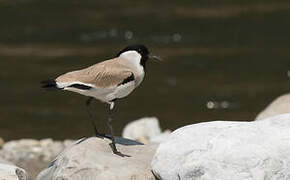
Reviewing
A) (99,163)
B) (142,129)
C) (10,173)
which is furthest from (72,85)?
(142,129)

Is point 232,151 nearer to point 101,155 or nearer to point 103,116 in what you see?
point 101,155

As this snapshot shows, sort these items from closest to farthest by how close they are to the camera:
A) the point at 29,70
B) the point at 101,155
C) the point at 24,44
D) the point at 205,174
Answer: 1. the point at 205,174
2. the point at 101,155
3. the point at 29,70
4. the point at 24,44

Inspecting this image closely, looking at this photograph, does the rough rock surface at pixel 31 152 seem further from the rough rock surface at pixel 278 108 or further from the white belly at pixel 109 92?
the white belly at pixel 109 92

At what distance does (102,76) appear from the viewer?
23.0 ft

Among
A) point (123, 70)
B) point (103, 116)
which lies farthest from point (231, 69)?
point (123, 70)

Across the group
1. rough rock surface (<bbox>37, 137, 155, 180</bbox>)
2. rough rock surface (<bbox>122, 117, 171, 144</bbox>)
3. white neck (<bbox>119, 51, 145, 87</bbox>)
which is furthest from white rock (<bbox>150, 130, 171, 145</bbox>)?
white neck (<bbox>119, 51, 145, 87</bbox>)

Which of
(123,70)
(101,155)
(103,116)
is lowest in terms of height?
(103,116)

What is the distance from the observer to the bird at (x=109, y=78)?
690cm

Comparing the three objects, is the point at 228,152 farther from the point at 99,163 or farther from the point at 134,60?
the point at 134,60

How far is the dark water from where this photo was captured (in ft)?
40.5

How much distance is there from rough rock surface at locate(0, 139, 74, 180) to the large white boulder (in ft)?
11.0

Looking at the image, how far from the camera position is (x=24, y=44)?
15297 mm

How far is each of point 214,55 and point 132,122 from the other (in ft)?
11.7

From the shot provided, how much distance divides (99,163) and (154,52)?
7.84 metres
